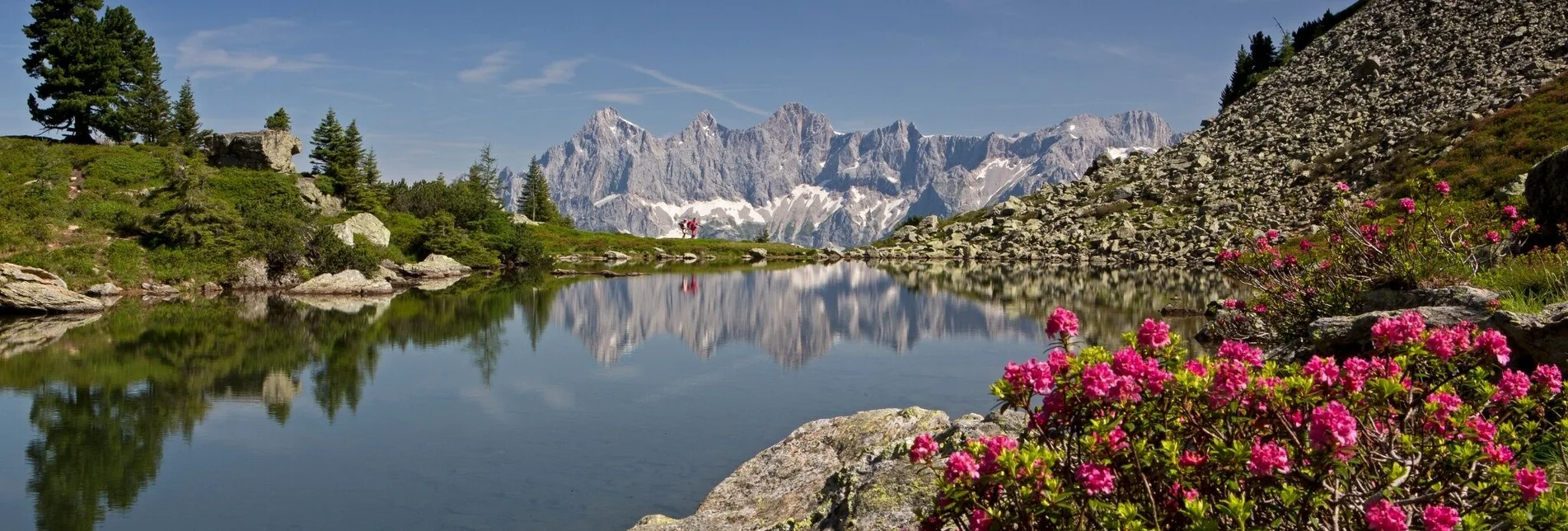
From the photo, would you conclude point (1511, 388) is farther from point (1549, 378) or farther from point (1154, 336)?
point (1154, 336)

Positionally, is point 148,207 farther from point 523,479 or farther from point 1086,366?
point 1086,366

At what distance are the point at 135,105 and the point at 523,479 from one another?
8880 cm

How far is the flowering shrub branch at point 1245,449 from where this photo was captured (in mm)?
5086

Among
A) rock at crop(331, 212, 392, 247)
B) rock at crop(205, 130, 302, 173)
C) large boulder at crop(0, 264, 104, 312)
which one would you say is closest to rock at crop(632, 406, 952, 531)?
large boulder at crop(0, 264, 104, 312)

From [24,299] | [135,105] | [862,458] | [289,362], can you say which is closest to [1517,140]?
[862,458]

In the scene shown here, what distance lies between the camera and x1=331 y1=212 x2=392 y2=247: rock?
7000 centimetres

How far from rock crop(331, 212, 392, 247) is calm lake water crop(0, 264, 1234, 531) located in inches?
897

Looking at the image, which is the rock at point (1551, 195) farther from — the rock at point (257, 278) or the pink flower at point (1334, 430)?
the rock at point (257, 278)

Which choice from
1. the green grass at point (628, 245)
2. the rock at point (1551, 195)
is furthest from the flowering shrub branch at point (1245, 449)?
the green grass at point (628, 245)

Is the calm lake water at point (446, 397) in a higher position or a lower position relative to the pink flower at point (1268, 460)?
lower

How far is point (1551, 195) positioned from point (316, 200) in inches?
3186

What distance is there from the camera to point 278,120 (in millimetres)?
86125

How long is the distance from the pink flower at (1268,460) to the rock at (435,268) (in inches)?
2834

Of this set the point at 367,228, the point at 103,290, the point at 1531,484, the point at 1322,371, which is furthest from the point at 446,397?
the point at 367,228
